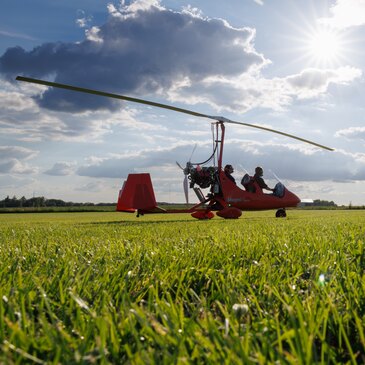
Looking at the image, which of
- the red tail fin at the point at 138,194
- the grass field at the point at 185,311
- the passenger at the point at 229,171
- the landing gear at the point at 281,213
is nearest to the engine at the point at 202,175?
the passenger at the point at 229,171

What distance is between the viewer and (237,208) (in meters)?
13.1

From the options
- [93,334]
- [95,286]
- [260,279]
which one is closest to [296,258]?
[260,279]

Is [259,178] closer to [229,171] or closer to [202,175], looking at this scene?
[229,171]

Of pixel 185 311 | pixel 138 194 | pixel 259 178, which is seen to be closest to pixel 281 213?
pixel 259 178

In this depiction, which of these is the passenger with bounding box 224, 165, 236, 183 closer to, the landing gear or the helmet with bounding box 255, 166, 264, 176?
the helmet with bounding box 255, 166, 264, 176

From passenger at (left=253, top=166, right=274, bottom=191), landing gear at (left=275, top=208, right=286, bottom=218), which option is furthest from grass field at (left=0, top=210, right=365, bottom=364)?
landing gear at (left=275, top=208, right=286, bottom=218)

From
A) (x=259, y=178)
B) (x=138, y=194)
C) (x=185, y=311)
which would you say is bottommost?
(x=185, y=311)

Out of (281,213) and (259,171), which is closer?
(259,171)

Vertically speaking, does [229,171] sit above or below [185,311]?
above

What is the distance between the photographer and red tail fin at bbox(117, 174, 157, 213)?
13.4m

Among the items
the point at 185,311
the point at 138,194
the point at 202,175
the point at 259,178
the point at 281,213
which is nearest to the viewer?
the point at 185,311

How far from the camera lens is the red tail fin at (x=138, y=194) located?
1338 centimetres

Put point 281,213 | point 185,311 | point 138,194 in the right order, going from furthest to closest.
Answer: point 281,213 < point 138,194 < point 185,311

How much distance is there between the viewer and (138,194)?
44.0ft
